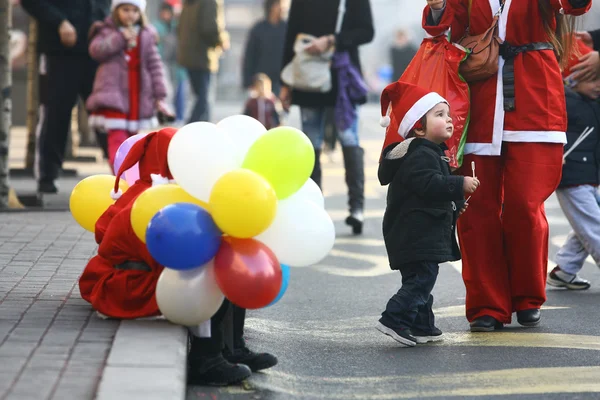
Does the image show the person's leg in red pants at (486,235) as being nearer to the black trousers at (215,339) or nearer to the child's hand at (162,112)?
the black trousers at (215,339)

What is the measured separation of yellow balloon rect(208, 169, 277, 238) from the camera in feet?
15.8

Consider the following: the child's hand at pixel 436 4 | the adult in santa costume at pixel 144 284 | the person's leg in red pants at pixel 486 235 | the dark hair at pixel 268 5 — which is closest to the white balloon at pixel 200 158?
the adult in santa costume at pixel 144 284

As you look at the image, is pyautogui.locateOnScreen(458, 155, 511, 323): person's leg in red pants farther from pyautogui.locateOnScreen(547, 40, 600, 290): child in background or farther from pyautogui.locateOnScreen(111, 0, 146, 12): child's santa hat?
pyautogui.locateOnScreen(111, 0, 146, 12): child's santa hat

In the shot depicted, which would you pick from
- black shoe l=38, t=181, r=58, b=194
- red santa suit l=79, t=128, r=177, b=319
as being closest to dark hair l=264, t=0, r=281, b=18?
black shoe l=38, t=181, r=58, b=194

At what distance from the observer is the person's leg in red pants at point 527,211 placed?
21.4 feet

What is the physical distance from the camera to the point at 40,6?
35.0ft

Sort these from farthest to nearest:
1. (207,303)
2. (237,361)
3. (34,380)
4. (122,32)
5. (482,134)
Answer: (122,32) < (482,134) < (237,361) < (207,303) < (34,380)

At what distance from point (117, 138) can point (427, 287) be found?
5.30 m

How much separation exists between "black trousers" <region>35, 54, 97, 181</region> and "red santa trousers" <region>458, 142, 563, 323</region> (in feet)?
16.8

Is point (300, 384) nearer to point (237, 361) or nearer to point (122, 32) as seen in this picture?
point (237, 361)

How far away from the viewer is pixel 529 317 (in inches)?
258

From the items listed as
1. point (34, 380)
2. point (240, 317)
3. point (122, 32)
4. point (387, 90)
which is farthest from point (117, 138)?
point (34, 380)

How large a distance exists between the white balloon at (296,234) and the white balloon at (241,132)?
28cm

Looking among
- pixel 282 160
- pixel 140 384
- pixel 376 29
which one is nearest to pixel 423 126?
pixel 282 160
